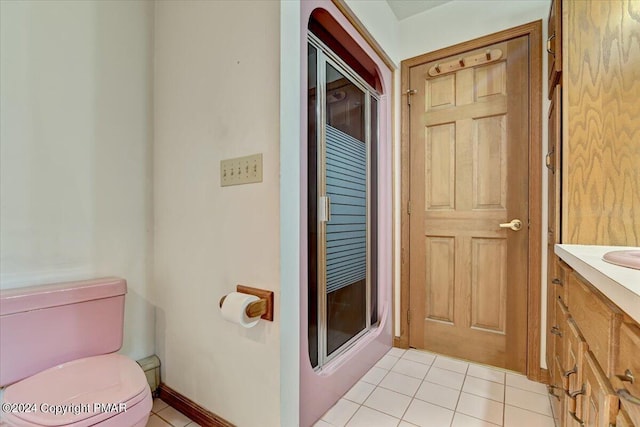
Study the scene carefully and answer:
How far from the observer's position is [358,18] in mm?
1739

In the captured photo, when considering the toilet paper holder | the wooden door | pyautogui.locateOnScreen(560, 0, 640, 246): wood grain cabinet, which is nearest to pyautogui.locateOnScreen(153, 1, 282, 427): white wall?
the toilet paper holder

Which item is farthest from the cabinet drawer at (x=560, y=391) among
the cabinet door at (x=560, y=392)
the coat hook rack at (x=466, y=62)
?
the coat hook rack at (x=466, y=62)

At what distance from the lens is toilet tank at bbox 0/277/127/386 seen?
1.11m

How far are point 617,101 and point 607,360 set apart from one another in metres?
1.02

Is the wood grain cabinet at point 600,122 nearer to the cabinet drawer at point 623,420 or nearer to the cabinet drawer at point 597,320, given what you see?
the cabinet drawer at point 597,320

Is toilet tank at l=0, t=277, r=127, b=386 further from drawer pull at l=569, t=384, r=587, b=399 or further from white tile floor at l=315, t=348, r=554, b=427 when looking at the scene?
drawer pull at l=569, t=384, r=587, b=399

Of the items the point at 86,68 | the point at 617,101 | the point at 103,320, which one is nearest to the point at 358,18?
the point at 617,101

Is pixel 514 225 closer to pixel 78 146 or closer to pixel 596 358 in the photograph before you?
pixel 596 358

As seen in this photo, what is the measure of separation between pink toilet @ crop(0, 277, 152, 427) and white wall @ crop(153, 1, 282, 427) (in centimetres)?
28

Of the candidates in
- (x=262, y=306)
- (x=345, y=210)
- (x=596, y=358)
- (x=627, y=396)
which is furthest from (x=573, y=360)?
(x=345, y=210)

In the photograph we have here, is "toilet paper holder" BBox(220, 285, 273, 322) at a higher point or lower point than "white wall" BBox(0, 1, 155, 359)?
lower

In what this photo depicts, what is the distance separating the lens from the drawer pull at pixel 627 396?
1.63 ft

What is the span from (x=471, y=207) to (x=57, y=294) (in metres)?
2.22

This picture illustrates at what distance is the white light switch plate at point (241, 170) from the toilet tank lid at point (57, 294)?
691 millimetres
